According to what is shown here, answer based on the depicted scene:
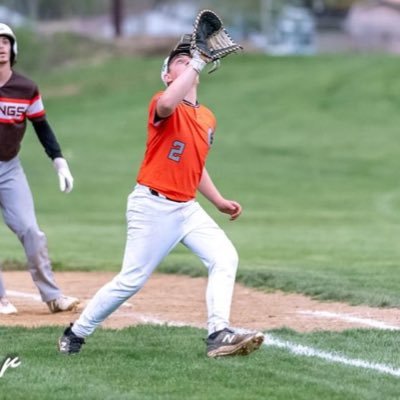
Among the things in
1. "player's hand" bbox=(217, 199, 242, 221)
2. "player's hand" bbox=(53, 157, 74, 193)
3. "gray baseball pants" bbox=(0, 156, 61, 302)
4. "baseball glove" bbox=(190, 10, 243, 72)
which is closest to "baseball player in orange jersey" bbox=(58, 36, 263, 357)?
"baseball glove" bbox=(190, 10, 243, 72)

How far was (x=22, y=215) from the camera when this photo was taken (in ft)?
31.4

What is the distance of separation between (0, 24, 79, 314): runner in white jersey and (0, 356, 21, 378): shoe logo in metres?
2.02

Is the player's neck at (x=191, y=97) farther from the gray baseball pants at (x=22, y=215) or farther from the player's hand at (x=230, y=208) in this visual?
the gray baseball pants at (x=22, y=215)

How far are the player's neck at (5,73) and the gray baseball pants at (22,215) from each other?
649 mm

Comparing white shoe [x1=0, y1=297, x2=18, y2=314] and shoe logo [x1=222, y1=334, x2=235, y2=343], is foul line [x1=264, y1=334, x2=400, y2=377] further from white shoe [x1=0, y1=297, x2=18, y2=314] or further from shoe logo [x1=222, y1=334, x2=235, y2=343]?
white shoe [x1=0, y1=297, x2=18, y2=314]

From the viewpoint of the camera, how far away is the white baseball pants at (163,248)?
295 inches

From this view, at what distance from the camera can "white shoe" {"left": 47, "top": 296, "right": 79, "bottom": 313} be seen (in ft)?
32.1

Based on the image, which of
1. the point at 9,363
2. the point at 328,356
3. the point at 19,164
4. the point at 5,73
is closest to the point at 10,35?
the point at 5,73

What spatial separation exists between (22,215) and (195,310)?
5.38 feet

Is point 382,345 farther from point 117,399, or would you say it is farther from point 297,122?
point 297,122

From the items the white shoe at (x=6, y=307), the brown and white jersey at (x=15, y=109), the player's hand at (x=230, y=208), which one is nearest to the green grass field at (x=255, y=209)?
the player's hand at (x=230, y=208)

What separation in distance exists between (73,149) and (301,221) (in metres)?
17.7

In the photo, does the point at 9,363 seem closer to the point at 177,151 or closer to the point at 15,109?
the point at 177,151

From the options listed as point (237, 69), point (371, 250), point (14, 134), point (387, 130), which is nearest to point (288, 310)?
point (14, 134)
